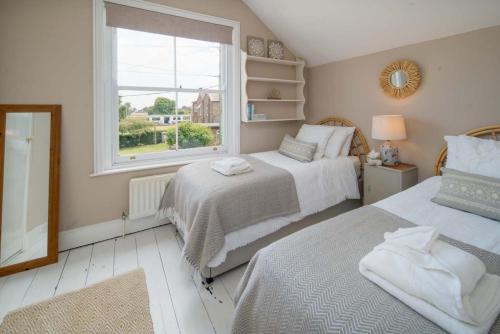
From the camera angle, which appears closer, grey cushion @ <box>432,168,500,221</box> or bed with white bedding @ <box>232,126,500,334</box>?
bed with white bedding @ <box>232,126,500,334</box>

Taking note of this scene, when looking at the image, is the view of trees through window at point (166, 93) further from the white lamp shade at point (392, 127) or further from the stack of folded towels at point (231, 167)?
the white lamp shade at point (392, 127)

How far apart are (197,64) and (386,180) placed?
2.52 metres

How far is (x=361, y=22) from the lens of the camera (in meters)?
2.63

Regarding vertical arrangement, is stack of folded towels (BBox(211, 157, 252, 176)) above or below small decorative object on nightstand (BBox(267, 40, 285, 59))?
below

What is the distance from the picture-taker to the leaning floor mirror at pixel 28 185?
2014 millimetres

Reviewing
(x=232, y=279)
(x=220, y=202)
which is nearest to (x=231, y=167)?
(x=220, y=202)

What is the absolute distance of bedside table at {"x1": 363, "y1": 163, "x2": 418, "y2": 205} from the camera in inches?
98.6

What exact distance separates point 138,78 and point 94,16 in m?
0.63

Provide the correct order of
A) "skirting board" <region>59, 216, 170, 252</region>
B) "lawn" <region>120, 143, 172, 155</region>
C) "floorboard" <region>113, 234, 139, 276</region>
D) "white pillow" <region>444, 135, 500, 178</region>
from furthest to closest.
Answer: "lawn" <region>120, 143, 172, 155</region>, "skirting board" <region>59, 216, 170, 252</region>, "floorboard" <region>113, 234, 139, 276</region>, "white pillow" <region>444, 135, 500, 178</region>

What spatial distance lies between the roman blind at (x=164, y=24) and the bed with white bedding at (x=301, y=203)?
153cm

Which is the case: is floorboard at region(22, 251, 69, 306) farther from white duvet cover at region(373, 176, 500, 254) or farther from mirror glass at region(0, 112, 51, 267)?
white duvet cover at region(373, 176, 500, 254)

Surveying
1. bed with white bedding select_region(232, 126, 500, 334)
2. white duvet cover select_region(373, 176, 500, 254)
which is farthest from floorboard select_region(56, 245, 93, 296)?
white duvet cover select_region(373, 176, 500, 254)

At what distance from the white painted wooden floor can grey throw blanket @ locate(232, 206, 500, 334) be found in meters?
0.55

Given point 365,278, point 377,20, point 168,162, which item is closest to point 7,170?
point 168,162
